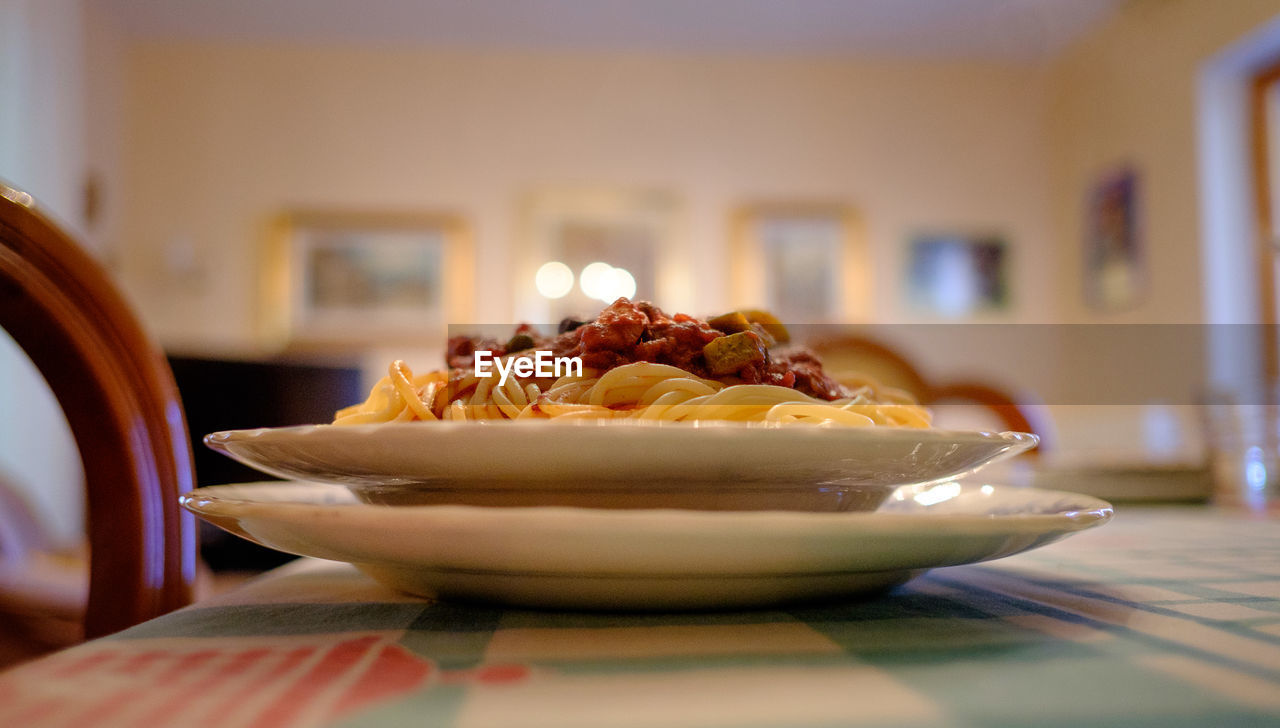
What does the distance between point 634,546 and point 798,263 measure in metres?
3.81

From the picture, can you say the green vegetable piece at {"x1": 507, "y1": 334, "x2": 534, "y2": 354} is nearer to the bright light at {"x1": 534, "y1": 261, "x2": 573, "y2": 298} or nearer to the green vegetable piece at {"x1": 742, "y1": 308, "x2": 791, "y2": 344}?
the green vegetable piece at {"x1": 742, "y1": 308, "x2": 791, "y2": 344}

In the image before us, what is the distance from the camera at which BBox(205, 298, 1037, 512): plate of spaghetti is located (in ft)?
0.80

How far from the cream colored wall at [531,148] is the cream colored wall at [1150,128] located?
147 millimetres

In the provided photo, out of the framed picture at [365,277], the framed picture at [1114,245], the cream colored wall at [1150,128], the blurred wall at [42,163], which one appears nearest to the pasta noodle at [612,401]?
the blurred wall at [42,163]

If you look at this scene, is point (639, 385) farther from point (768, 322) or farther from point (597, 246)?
point (597, 246)

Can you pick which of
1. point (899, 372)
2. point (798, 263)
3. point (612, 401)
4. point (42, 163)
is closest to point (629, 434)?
point (612, 401)

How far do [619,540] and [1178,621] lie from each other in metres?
0.19

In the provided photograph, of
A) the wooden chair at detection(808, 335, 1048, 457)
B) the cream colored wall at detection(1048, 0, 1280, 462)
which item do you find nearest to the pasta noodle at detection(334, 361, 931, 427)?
the wooden chair at detection(808, 335, 1048, 457)

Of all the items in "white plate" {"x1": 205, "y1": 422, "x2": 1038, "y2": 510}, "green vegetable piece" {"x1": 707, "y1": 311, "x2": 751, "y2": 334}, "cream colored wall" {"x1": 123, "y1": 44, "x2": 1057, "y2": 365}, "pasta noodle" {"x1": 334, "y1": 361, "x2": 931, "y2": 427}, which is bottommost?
"white plate" {"x1": 205, "y1": 422, "x2": 1038, "y2": 510}

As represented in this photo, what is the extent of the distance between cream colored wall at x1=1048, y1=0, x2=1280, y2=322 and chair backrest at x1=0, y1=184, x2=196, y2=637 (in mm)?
3280

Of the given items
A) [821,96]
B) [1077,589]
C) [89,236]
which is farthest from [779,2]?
[1077,589]

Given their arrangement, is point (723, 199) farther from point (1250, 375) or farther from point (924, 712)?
point (924, 712)

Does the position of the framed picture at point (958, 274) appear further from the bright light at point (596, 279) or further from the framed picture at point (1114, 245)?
the bright light at point (596, 279)

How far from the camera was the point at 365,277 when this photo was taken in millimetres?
3818
